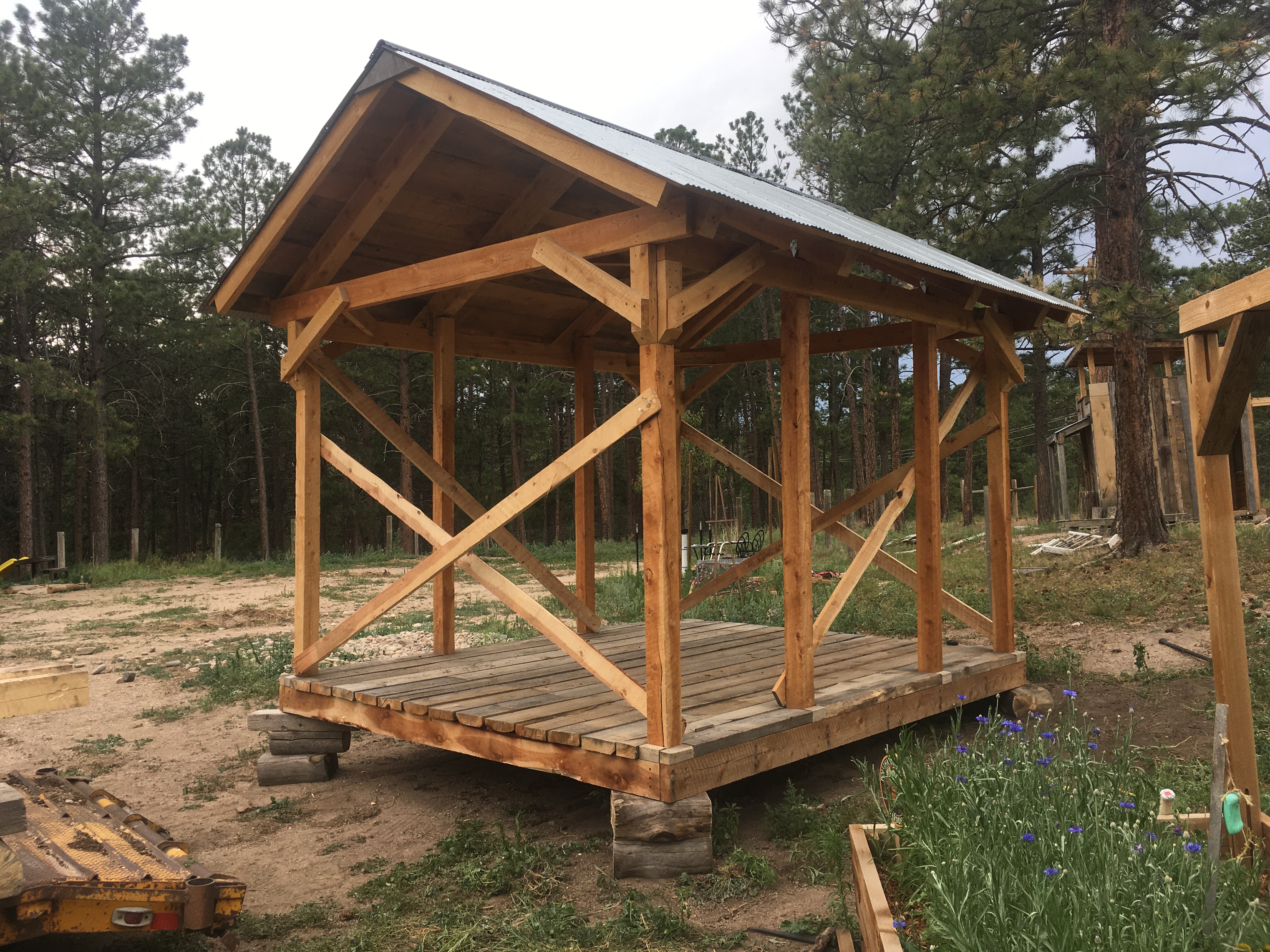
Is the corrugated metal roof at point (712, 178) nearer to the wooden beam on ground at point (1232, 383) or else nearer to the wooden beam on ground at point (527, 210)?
the wooden beam on ground at point (527, 210)

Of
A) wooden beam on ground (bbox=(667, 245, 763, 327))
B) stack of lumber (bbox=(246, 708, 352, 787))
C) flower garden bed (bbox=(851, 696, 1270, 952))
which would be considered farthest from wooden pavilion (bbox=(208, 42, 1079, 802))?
flower garden bed (bbox=(851, 696, 1270, 952))

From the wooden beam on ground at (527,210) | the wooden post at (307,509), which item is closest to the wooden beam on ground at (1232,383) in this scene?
the wooden beam on ground at (527,210)

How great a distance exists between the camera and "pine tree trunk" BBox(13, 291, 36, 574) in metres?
22.0

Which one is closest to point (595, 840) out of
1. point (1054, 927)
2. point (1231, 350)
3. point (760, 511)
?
point (1054, 927)

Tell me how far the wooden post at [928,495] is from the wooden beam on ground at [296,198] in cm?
373

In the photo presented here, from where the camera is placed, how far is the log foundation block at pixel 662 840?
4.36 meters

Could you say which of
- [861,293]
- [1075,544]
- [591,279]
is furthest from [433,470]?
[1075,544]

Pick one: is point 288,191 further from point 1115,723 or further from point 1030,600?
point 1030,600

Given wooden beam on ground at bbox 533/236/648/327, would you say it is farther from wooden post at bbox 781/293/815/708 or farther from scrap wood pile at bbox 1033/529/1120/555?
scrap wood pile at bbox 1033/529/1120/555

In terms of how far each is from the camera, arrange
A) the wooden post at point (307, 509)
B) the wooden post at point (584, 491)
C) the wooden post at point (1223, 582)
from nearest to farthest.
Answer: the wooden post at point (1223, 582) < the wooden post at point (307, 509) < the wooden post at point (584, 491)

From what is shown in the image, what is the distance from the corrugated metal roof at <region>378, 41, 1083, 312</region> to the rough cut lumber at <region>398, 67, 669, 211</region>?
0.05m

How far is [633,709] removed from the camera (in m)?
5.35

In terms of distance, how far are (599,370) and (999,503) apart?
3390 mm

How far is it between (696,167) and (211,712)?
20.5 feet
